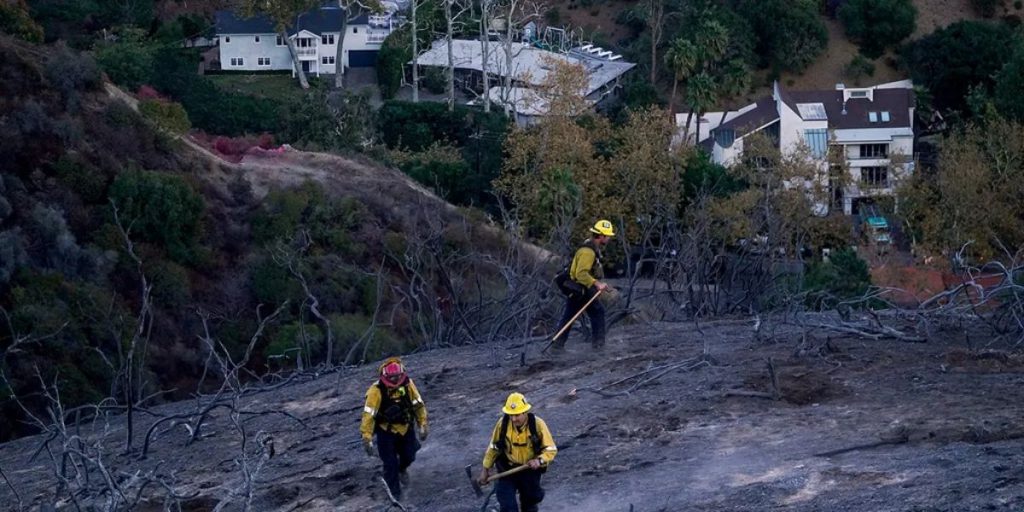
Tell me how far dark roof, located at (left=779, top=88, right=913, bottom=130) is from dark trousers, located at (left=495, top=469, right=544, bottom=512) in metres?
38.9

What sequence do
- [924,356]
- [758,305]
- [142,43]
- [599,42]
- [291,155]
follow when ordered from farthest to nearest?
→ [599,42], [142,43], [291,155], [758,305], [924,356]

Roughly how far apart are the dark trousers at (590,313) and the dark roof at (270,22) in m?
44.4

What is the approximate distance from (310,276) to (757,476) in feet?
70.0

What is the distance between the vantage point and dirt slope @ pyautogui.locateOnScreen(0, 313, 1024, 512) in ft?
33.4

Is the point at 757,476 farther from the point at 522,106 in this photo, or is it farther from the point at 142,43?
the point at 142,43

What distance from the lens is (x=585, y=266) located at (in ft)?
43.3

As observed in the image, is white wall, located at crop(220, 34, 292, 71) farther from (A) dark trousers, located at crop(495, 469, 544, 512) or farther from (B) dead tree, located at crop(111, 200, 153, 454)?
(A) dark trousers, located at crop(495, 469, 544, 512)

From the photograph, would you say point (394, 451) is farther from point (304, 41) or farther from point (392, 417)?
point (304, 41)

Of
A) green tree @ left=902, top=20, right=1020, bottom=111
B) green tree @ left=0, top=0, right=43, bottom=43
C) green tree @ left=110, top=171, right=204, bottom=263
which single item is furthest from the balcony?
green tree @ left=110, top=171, right=204, bottom=263

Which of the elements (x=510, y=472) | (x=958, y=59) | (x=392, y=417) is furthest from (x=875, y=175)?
(x=510, y=472)

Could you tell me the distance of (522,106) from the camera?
1941 inches

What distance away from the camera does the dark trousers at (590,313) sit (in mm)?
13617

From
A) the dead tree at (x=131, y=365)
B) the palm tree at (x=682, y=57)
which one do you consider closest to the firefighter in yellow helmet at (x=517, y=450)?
the dead tree at (x=131, y=365)

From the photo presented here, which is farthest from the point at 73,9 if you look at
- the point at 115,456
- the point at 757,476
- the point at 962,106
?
the point at 757,476
